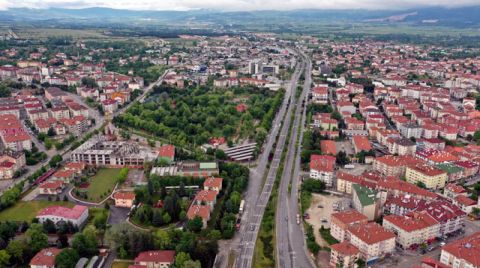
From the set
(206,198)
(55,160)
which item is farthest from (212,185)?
(55,160)

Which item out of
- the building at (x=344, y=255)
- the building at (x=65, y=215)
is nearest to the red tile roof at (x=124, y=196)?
the building at (x=65, y=215)

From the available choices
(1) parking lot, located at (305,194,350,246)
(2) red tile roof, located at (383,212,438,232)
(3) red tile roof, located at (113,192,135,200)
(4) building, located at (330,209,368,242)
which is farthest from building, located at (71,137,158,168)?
(2) red tile roof, located at (383,212,438,232)

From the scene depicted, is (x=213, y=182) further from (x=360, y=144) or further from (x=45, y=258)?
(x=360, y=144)

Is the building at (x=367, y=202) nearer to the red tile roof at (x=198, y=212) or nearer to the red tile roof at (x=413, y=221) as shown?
the red tile roof at (x=413, y=221)

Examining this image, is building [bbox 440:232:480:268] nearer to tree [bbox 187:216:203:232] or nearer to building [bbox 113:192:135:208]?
tree [bbox 187:216:203:232]

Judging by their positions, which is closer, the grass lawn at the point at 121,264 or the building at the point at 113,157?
the grass lawn at the point at 121,264

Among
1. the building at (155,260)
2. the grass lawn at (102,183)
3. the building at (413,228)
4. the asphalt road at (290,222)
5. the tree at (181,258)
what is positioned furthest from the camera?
the grass lawn at (102,183)
